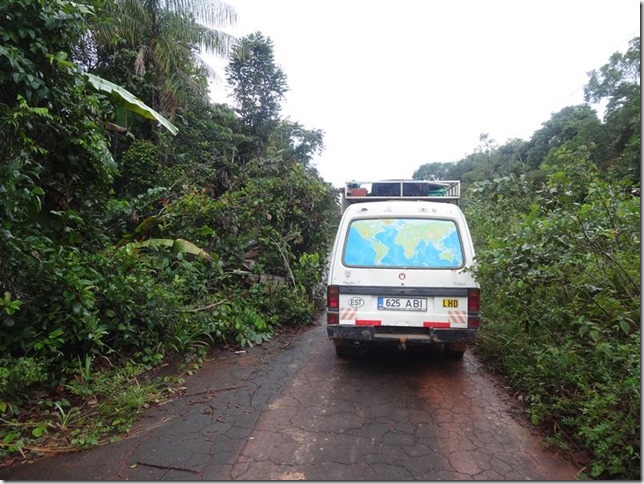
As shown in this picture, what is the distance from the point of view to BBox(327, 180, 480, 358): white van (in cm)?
413

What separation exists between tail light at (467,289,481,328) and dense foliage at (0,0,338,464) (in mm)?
2931

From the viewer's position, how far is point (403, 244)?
4.52 m

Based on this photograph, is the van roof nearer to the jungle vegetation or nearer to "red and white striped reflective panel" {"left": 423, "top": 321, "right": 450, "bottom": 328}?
the jungle vegetation

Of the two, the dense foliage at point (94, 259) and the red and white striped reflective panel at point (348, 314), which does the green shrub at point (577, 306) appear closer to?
the red and white striped reflective panel at point (348, 314)

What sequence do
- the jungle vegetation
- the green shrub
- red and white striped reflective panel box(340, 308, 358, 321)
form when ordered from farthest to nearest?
red and white striped reflective panel box(340, 308, 358, 321) → the jungle vegetation → the green shrub

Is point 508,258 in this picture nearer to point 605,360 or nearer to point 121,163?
point 605,360

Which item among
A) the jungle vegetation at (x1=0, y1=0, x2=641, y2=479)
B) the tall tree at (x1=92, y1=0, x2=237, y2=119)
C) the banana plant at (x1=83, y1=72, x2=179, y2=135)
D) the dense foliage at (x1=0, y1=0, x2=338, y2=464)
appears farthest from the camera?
the tall tree at (x1=92, y1=0, x2=237, y2=119)

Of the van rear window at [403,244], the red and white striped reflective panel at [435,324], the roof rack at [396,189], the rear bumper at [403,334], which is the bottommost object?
the rear bumper at [403,334]

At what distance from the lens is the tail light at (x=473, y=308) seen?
409cm

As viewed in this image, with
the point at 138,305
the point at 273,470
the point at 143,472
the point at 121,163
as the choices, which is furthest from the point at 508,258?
the point at 121,163

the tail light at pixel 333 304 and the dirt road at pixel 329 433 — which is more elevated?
the tail light at pixel 333 304

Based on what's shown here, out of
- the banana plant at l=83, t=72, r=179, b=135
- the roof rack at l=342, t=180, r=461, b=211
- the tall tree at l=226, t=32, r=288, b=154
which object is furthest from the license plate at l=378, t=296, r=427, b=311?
the tall tree at l=226, t=32, r=288, b=154

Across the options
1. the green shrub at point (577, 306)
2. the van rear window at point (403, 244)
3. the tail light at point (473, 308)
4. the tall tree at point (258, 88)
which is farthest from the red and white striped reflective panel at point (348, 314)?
the tall tree at point (258, 88)

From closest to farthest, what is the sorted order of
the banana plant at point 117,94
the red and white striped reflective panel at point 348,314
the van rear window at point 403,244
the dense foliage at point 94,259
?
1. the dense foliage at point 94,259
2. the red and white striped reflective panel at point 348,314
3. the van rear window at point 403,244
4. the banana plant at point 117,94
